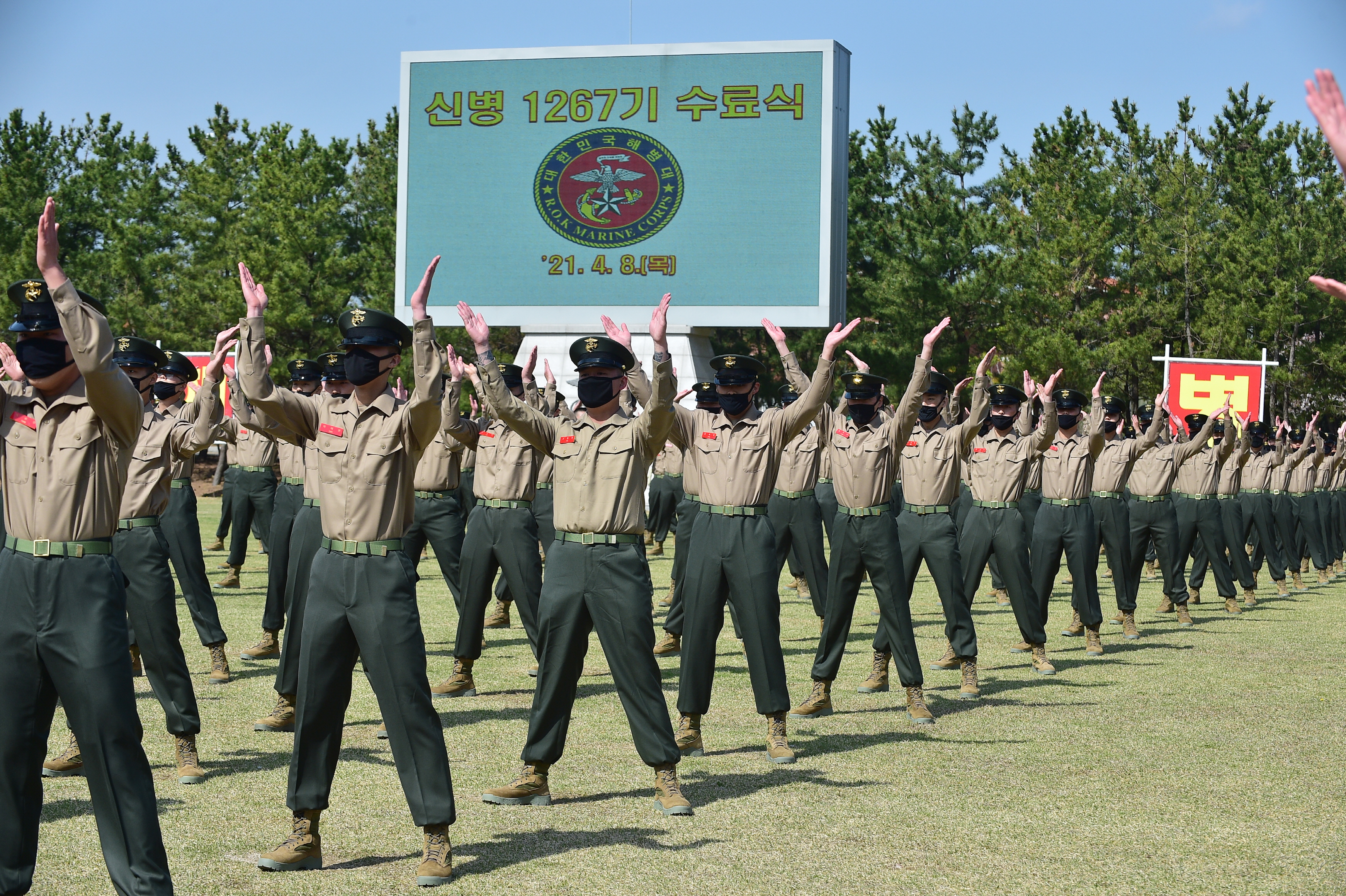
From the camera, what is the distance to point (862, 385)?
10180 mm

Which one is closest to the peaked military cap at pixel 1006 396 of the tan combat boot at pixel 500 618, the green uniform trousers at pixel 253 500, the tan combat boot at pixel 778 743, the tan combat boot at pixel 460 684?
the tan combat boot at pixel 778 743

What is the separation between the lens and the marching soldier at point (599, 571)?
731 centimetres

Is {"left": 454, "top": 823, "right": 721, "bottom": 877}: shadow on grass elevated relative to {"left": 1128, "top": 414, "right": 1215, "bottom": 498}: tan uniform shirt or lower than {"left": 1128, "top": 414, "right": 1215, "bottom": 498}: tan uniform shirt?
lower

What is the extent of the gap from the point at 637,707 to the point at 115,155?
47.1 metres

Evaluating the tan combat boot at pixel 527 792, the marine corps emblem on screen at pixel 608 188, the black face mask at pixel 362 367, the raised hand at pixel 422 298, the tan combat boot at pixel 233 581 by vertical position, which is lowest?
the tan combat boot at pixel 527 792

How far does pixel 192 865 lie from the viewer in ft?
20.3

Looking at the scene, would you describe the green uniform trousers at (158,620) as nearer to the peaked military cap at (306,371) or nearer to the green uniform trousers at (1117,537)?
the peaked military cap at (306,371)

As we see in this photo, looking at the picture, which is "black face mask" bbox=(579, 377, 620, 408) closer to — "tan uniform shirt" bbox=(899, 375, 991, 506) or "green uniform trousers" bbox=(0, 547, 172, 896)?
"green uniform trousers" bbox=(0, 547, 172, 896)

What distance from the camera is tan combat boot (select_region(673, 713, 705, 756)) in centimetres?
883

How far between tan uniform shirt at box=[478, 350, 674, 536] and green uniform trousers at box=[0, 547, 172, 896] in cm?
251

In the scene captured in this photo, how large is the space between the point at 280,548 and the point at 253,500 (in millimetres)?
5240

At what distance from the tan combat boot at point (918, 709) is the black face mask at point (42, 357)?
638 centimetres

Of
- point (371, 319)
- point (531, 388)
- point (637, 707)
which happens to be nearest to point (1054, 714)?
point (637, 707)

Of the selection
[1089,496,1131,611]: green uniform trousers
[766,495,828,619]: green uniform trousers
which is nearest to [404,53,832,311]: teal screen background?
[1089,496,1131,611]: green uniform trousers
